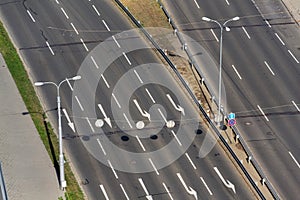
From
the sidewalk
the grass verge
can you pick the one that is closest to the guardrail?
the grass verge

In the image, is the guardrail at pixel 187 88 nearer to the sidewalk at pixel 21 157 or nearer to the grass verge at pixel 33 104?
the grass verge at pixel 33 104

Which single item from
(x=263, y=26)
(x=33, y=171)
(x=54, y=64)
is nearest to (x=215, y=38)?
(x=263, y=26)

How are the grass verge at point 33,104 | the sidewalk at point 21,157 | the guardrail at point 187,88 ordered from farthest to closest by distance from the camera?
the guardrail at point 187,88 → the grass verge at point 33,104 → the sidewalk at point 21,157

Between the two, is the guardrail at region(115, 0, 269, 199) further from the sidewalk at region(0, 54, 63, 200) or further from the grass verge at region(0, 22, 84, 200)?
the sidewalk at region(0, 54, 63, 200)

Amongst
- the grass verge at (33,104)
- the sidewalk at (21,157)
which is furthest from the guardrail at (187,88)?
the sidewalk at (21,157)

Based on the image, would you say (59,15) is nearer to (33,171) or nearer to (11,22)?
(11,22)

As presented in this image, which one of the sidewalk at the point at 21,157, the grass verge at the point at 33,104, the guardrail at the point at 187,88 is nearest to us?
the sidewalk at the point at 21,157
